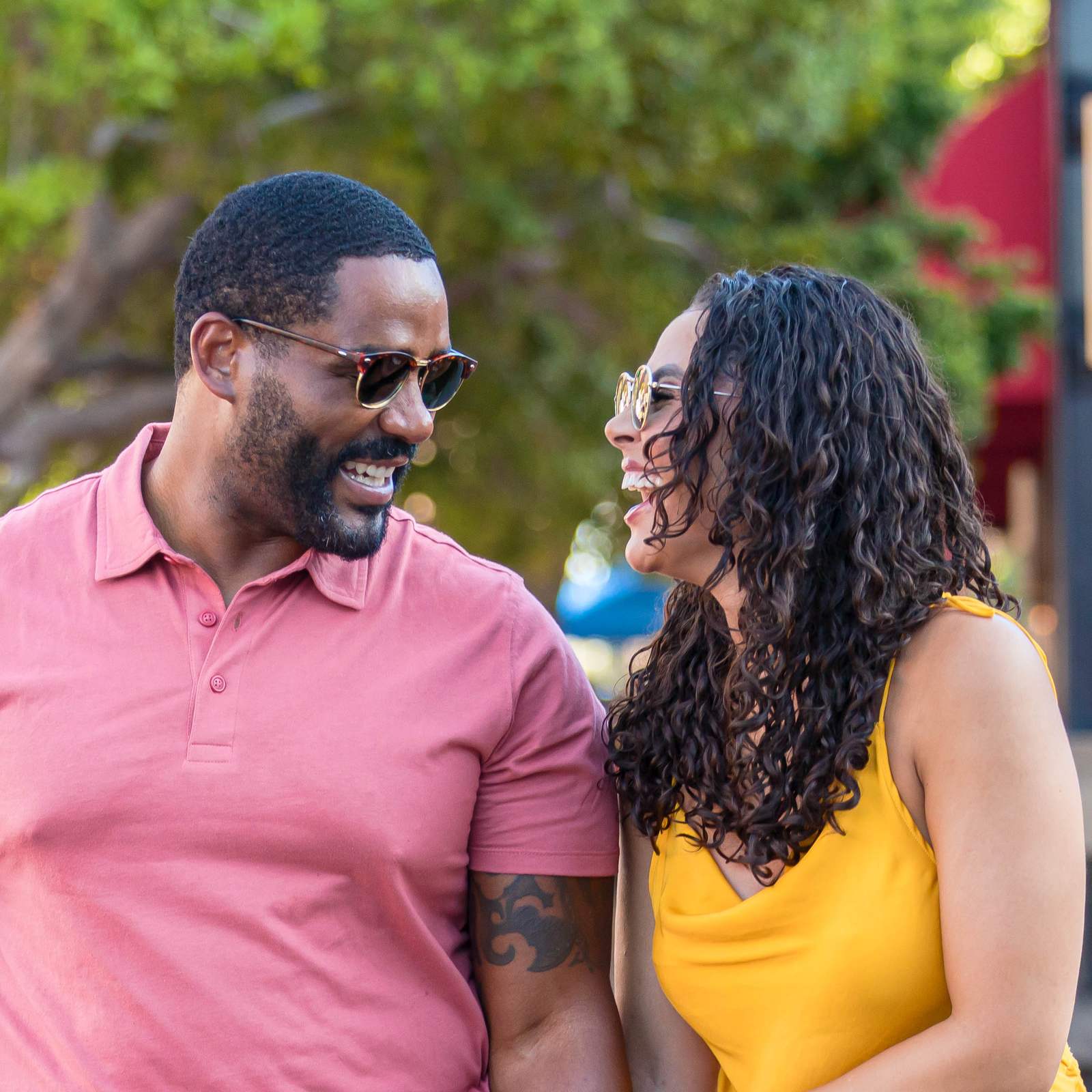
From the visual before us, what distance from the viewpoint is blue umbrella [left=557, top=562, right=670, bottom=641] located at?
19.3 m

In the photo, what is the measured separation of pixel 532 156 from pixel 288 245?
7732 millimetres

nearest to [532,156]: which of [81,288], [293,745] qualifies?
[81,288]

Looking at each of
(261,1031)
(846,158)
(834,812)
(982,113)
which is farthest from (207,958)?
(982,113)

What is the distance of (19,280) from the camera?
38.6 ft

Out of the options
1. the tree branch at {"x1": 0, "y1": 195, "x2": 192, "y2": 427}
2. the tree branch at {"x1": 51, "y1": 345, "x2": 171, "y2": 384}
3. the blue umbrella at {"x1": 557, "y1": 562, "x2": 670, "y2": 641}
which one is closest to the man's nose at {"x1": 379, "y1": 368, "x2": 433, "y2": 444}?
the tree branch at {"x1": 0, "y1": 195, "x2": 192, "y2": 427}

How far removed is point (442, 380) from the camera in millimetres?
2689

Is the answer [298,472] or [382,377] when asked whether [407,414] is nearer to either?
[382,377]

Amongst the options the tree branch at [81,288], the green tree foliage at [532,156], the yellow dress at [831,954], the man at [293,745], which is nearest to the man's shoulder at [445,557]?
the man at [293,745]

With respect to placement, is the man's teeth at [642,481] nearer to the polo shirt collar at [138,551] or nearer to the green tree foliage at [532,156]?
the polo shirt collar at [138,551]

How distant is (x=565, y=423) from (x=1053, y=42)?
17.7 feet

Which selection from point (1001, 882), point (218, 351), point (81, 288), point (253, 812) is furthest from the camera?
point (81, 288)

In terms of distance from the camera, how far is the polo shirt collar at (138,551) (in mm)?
2551

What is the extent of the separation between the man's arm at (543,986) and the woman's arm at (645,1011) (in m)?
0.05

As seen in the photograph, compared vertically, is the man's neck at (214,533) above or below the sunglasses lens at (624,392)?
below
